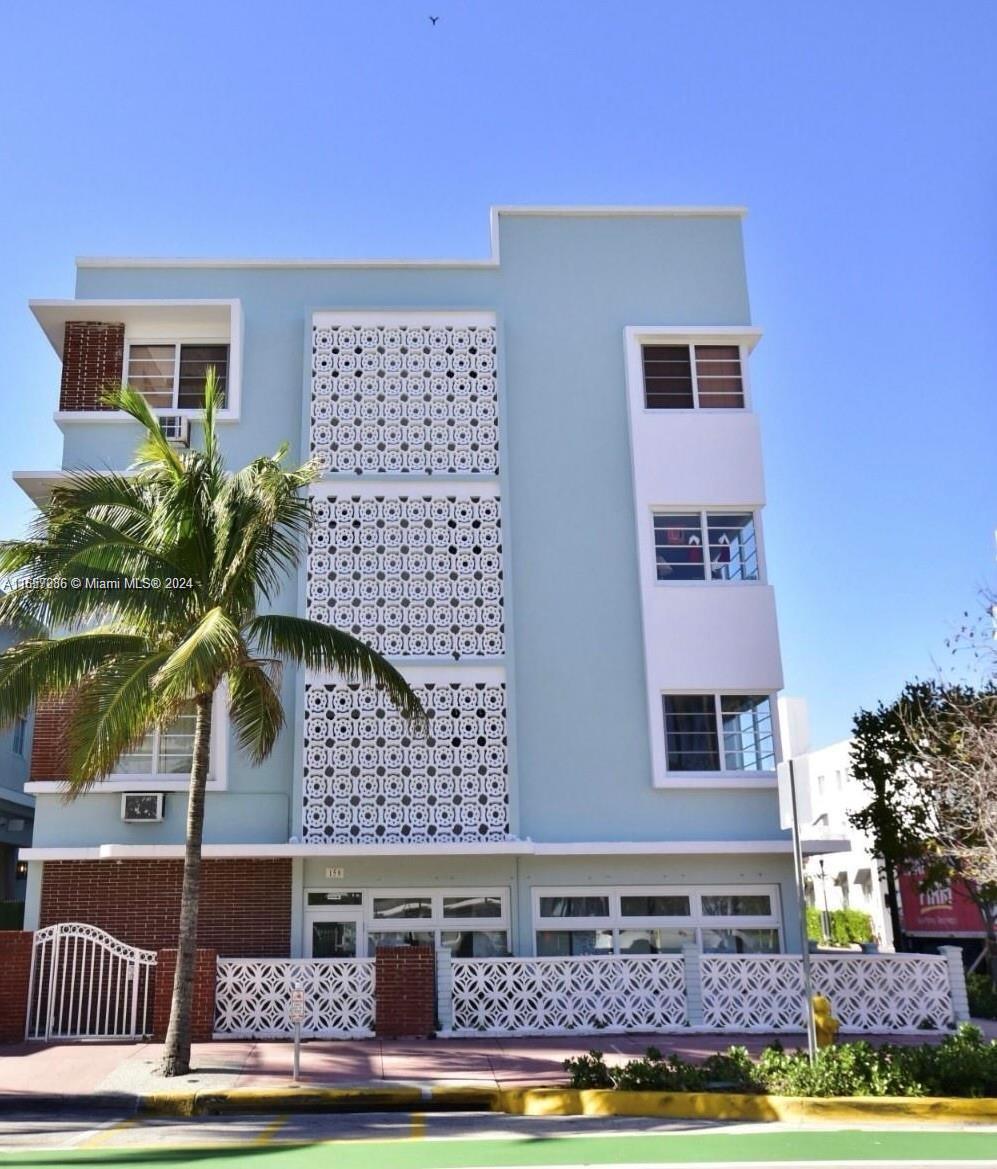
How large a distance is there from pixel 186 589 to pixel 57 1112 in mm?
5855

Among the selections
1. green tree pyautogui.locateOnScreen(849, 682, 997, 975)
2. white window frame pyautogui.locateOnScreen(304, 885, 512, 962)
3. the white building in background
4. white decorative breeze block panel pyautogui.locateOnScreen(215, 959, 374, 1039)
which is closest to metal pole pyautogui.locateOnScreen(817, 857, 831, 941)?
the white building in background

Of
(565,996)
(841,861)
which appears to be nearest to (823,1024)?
(565,996)

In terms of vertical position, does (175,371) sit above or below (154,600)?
above

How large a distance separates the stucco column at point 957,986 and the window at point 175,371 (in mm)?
15080

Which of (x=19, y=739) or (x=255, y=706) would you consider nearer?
(x=255, y=706)

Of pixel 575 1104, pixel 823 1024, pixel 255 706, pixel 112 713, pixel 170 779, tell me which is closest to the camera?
pixel 575 1104

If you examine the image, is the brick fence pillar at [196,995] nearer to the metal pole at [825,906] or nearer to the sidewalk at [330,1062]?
the sidewalk at [330,1062]

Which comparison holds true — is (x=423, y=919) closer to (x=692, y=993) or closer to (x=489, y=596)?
(x=692, y=993)

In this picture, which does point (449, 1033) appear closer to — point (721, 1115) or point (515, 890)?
point (515, 890)

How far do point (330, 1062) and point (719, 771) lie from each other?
8.07 metres

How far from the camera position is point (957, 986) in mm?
16531

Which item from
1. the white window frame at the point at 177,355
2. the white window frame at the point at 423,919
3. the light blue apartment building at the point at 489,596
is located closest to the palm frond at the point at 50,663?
the light blue apartment building at the point at 489,596

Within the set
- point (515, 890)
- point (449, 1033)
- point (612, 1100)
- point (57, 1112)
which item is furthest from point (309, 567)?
point (612, 1100)

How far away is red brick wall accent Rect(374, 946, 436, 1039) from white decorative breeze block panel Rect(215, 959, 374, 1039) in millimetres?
227
